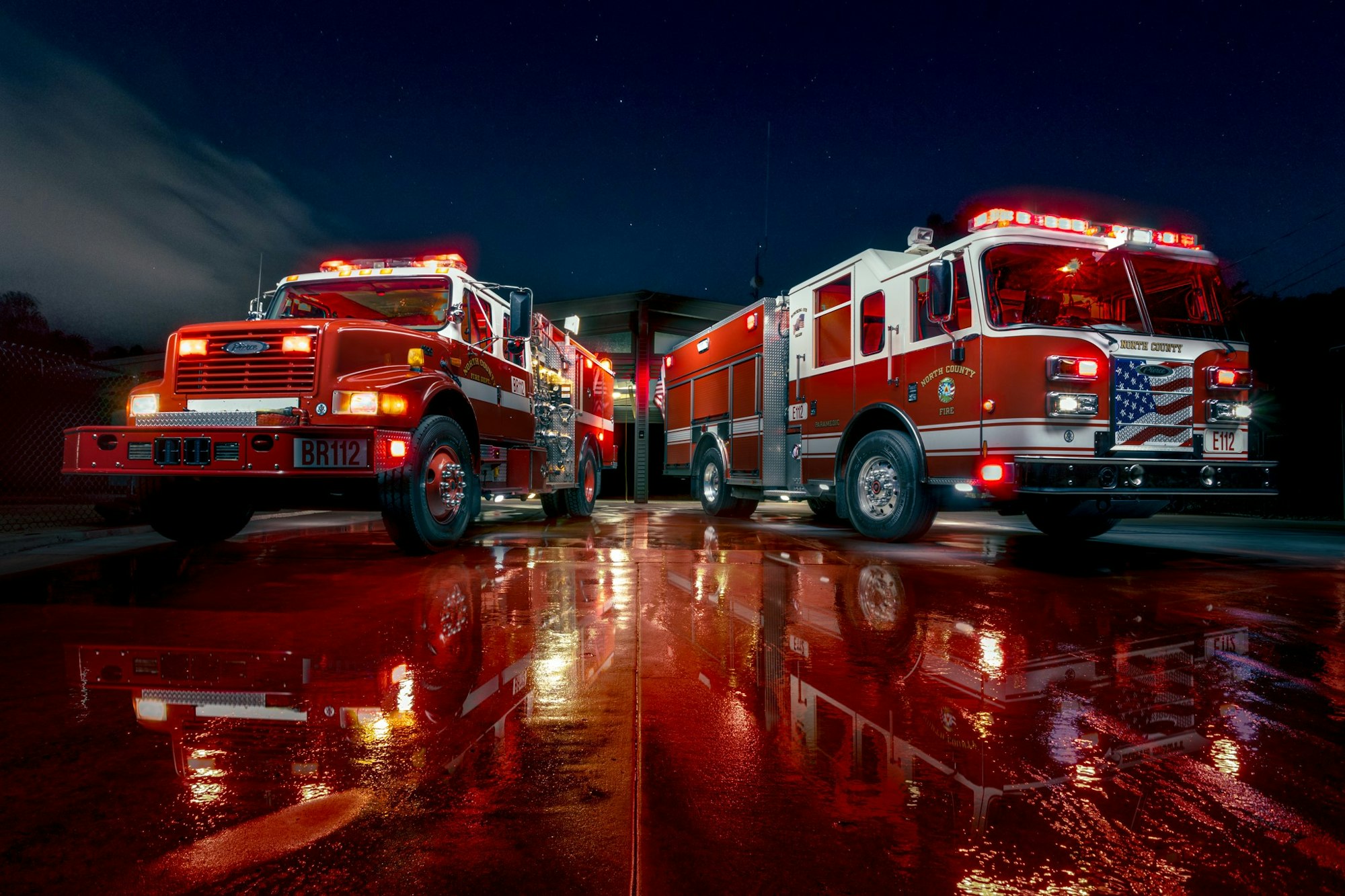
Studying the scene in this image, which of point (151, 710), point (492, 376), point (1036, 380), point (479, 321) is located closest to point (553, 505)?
point (492, 376)

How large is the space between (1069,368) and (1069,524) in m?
3.43

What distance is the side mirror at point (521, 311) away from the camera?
309 inches

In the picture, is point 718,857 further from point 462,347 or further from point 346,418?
point 462,347

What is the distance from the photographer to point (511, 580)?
5414 mm

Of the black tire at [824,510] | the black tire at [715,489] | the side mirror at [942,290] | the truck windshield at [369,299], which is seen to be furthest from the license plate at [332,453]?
the black tire at [824,510]

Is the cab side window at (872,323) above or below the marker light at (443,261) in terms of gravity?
below

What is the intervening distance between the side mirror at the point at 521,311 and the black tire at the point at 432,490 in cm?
132

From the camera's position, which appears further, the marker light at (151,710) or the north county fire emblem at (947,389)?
the north county fire emblem at (947,389)

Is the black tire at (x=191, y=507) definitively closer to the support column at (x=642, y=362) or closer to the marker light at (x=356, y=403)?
the marker light at (x=356, y=403)

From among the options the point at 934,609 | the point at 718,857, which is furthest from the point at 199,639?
the point at 934,609

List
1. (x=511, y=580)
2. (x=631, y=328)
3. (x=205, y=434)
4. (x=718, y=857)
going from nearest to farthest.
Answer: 1. (x=718, y=857)
2. (x=511, y=580)
3. (x=205, y=434)
4. (x=631, y=328)

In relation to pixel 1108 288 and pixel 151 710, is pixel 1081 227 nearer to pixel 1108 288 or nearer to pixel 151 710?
pixel 1108 288

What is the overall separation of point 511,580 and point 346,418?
1.91 metres

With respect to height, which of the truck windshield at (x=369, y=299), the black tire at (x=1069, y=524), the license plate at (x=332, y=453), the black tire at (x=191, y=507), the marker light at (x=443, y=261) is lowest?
the black tire at (x=1069, y=524)
